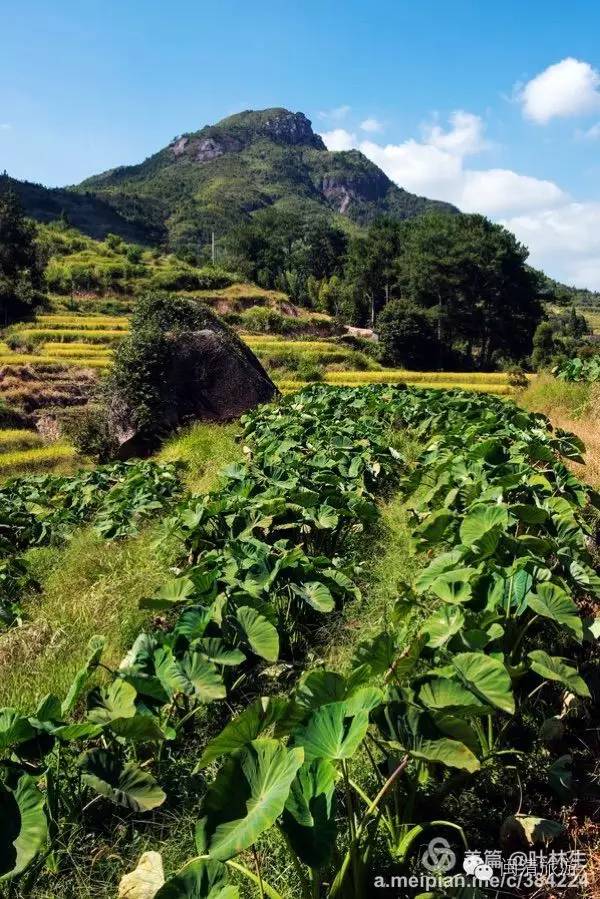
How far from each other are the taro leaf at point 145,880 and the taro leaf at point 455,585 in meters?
1.53

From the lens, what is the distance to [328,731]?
75.2 inches

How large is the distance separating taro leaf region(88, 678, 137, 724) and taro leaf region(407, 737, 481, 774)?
110 cm

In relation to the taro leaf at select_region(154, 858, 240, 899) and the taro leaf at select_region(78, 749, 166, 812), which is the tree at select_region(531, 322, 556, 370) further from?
the taro leaf at select_region(154, 858, 240, 899)

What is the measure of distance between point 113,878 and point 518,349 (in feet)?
167

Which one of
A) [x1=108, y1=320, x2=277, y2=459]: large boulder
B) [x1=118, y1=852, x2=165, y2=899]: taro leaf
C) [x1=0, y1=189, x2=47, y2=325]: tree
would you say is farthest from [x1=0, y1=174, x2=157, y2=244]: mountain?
[x1=118, y1=852, x2=165, y2=899]: taro leaf

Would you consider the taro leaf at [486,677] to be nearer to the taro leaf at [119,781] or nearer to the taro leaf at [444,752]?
the taro leaf at [444,752]

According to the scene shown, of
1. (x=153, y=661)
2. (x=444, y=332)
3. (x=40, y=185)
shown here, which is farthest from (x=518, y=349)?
(x=40, y=185)

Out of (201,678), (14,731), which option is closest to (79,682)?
(14,731)

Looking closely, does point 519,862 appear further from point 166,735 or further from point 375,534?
point 375,534

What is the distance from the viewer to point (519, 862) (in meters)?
2.11

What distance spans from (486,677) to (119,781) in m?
1.34

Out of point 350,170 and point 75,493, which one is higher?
point 350,170

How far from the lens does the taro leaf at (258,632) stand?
288 centimetres

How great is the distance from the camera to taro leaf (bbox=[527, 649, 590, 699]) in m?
2.33
